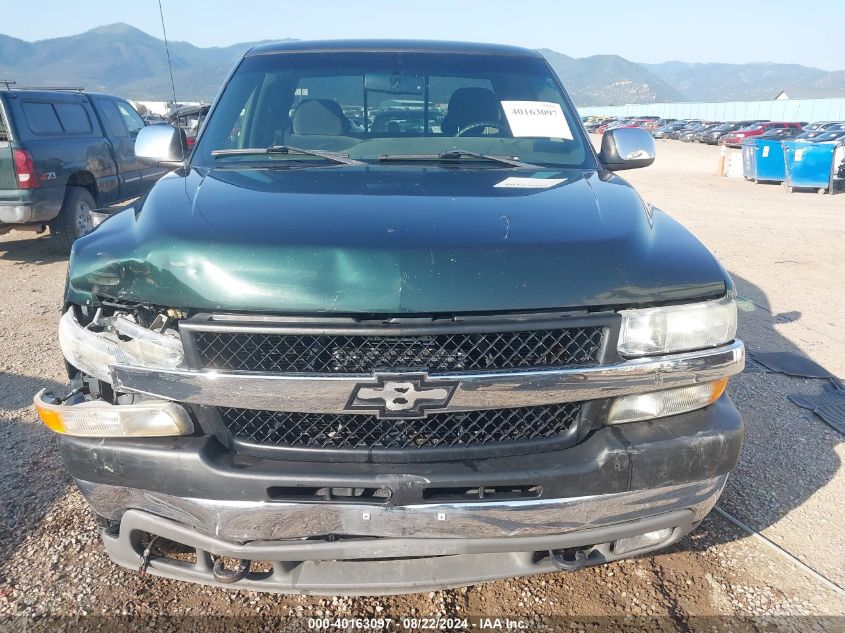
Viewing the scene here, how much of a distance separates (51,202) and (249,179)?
653cm

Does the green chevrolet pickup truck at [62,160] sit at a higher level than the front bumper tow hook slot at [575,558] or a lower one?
higher

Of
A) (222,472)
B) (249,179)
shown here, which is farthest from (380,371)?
(249,179)

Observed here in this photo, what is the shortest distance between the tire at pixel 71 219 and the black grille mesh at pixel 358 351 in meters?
7.16

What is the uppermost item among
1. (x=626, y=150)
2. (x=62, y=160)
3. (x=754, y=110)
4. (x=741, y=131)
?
(x=626, y=150)

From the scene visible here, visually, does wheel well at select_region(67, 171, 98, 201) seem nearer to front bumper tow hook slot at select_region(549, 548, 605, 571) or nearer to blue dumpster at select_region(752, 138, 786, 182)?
front bumper tow hook slot at select_region(549, 548, 605, 571)

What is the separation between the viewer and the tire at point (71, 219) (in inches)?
320

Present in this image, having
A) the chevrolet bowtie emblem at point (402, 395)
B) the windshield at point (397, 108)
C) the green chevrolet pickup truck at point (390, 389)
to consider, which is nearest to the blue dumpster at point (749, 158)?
the windshield at point (397, 108)

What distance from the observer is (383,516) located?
187 centimetres

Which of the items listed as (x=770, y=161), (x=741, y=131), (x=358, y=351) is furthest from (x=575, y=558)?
(x=741, y=131)

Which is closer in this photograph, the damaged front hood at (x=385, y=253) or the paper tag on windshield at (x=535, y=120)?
the damaged front hood at (x=385, y=253)

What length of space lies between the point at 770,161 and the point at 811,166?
1.74m

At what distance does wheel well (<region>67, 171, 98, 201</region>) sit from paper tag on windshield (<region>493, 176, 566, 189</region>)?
7.48 meters

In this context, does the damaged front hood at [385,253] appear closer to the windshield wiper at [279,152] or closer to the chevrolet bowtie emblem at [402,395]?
the chevrolet bowtie emblem at [402,395]

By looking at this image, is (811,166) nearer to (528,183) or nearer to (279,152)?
(528,183)
